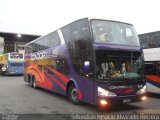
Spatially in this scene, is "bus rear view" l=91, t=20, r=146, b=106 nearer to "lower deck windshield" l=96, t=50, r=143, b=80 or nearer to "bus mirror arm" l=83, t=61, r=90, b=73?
"lower deck windshield" l=96, t=50, r=143, b=80

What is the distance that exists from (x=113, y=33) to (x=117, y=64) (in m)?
1.23

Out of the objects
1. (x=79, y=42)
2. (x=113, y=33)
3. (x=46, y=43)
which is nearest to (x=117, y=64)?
(x=113, y=33)

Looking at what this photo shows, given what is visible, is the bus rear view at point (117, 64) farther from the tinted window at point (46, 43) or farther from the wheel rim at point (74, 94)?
the tinted window at point (46, 43)

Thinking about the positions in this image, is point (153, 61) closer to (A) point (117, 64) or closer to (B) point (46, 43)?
(A) point (117, 64)

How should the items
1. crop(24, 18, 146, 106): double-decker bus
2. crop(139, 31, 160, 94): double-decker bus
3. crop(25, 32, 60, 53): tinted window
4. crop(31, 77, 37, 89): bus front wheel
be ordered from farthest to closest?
crop(31, 77, 37, 89): bus front wheel
crop(139, 31, 160, 94): double-decker bus
crop(25, 32, 60, 53): tinted window
crop(24, 18, 146, 106): double-decker bus

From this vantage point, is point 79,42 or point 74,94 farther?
→ point 74,94

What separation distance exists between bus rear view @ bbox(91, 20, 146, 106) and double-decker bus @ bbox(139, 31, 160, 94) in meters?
3.77

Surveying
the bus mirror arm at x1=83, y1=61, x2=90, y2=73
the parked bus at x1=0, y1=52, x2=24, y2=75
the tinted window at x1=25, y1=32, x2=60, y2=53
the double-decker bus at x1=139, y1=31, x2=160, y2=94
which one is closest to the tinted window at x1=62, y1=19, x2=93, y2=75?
the bus mirror arm at x1=83, y1=61, x2=90, y2=73

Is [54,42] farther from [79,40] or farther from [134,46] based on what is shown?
[134,46]

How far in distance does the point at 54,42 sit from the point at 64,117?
5.78 metres

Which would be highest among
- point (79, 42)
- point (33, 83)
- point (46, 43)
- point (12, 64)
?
point (46, 43)

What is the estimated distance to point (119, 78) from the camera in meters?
9.96

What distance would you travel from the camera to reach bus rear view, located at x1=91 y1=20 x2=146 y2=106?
384 inches

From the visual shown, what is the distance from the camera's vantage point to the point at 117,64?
401 inches
